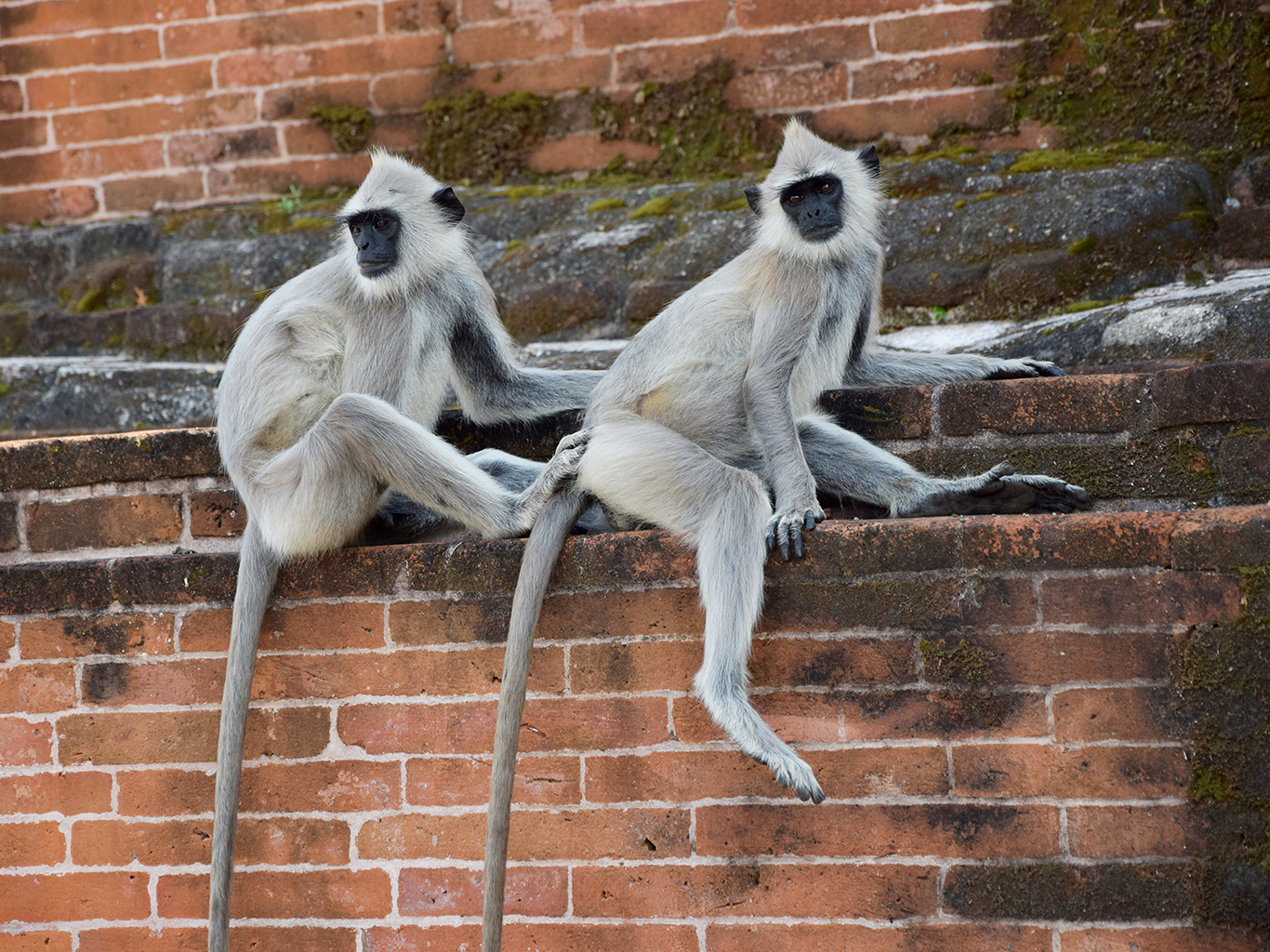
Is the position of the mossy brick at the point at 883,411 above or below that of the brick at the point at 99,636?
above

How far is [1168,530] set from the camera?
86.7 inches

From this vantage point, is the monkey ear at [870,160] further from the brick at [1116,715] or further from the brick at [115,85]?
the brick at [115,85]

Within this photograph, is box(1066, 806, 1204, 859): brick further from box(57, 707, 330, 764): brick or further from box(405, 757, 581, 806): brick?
box(57, 707, 330, 764): brick

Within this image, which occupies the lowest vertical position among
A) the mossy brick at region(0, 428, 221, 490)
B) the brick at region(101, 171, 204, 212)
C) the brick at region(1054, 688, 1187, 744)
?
the brick at region(1054, 688, 1187, 744)

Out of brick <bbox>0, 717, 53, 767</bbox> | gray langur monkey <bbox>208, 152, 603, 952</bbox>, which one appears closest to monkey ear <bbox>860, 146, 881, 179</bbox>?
gray langur monkey <bbox>208, 152, 603, 952</bbox>

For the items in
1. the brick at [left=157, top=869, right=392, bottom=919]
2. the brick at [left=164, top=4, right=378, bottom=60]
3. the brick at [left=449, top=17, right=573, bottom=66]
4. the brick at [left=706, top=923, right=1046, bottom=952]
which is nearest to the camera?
the brick at [left=706, top=923, right=1046, bottom=952]

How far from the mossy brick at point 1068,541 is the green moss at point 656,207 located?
8.13 ft

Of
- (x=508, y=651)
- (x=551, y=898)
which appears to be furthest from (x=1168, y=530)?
(x=551, y=898)

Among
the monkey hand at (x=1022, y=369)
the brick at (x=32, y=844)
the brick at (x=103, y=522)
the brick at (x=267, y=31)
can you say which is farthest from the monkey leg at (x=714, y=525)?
the brick at (x=267, y=31)

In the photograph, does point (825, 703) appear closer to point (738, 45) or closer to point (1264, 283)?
point (1264, 283)

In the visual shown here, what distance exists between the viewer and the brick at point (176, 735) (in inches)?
105

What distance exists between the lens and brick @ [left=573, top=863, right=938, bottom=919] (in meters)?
2.29

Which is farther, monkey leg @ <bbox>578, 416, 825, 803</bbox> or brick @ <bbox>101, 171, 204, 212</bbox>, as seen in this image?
brick @ <bbox>101, 171, 204, 212</bbox>

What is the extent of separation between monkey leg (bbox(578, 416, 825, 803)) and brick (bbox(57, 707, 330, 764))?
841 mm
